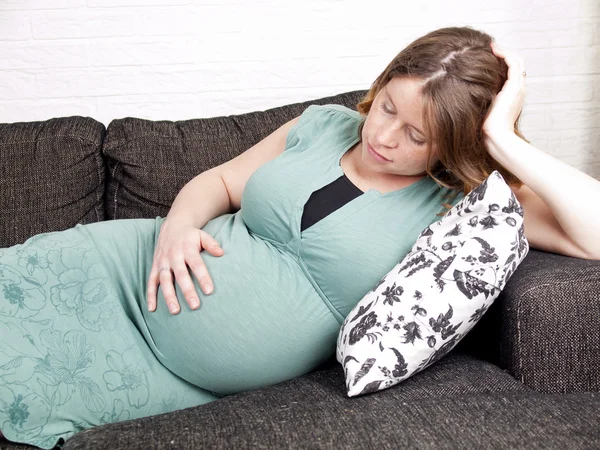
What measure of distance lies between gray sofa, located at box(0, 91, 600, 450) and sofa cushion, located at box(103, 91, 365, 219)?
0.05 feet

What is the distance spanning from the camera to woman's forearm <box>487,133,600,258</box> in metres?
1.22

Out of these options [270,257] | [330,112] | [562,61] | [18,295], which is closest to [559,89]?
[562,61]

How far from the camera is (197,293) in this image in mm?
1229

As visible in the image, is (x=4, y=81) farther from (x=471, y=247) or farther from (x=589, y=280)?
(x=589, y=280)

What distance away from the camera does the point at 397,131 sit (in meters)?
1.28

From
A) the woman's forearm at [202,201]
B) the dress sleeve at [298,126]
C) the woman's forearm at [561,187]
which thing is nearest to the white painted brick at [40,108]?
the woman's forearm at [202,201]

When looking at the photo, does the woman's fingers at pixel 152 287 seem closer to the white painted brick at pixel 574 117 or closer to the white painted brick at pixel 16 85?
the white painted brick at pixel 16 85

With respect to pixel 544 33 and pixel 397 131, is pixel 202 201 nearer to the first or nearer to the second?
pixel 397 131

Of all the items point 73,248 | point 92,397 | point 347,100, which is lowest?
point 92,397

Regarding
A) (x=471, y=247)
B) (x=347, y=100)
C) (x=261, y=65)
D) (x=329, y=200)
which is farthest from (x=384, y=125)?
(x=261, y=65)

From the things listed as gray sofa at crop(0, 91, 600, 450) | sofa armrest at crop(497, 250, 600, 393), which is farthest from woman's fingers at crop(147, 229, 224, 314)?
sofa armrest at crop(497, 250, 600, 393)

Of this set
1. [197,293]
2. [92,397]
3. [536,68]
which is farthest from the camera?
[536,68]

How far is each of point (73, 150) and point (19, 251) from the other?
1.71 ft

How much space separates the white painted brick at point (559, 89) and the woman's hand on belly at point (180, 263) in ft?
5.06
